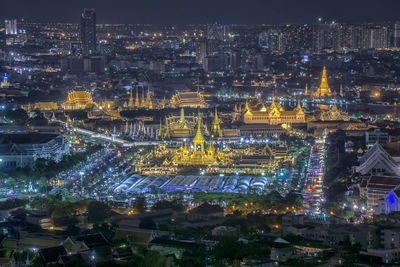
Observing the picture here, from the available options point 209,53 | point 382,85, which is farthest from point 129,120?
point 209,53

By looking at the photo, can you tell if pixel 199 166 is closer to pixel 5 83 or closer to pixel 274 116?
pixel 274 116

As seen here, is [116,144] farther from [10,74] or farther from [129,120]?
[10,74]

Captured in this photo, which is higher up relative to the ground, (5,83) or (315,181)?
(5,83)

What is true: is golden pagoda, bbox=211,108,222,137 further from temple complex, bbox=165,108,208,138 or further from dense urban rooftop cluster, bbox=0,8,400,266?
temple complex, bbox=165,108,208,138

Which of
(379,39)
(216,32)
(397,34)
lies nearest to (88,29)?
(216,32)

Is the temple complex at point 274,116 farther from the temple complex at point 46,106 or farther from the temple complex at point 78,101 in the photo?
the temple complex at point 46,106

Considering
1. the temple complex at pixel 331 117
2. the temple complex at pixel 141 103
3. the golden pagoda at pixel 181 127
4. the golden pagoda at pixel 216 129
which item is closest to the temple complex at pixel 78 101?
the temple complex at pixel 141 103
